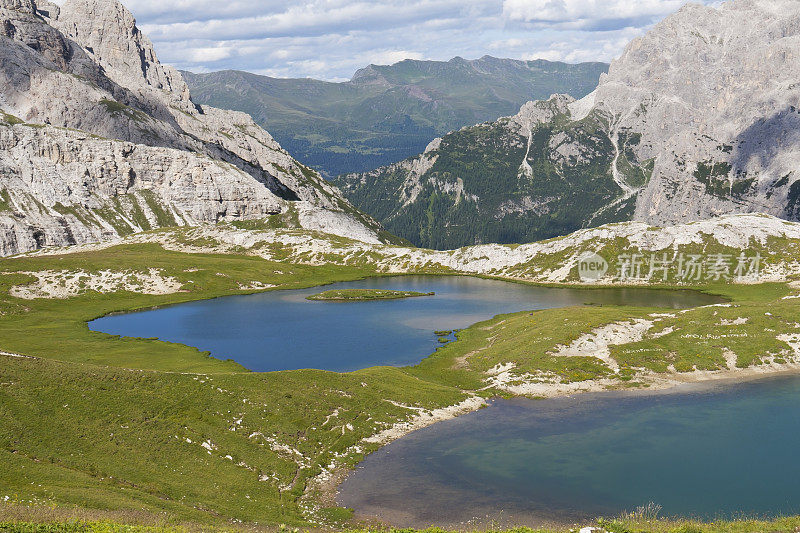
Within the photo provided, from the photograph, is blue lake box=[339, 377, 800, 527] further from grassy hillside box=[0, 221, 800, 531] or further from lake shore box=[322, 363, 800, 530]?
grassy hillside box=[0, 221, 800, 531]

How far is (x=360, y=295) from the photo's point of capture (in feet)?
561

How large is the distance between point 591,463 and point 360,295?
121244 millimetres

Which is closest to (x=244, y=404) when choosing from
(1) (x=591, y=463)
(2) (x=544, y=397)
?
(1) (x=591, y=463)

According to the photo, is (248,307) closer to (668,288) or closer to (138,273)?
(138,273)

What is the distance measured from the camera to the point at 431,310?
148 metres

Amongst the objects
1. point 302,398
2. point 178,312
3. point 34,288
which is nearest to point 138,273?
point 34,288

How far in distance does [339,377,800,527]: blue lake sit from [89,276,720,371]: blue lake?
37366 mm

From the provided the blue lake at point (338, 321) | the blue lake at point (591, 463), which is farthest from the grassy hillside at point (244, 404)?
the blue lake at point (338, 321)

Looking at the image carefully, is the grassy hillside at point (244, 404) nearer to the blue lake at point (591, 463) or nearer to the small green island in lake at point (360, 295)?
the blue lake at point (591, 463)

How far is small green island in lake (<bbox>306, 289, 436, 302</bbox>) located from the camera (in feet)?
555

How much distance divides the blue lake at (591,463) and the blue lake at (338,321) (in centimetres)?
3737

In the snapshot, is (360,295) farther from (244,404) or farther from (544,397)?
(244,404)

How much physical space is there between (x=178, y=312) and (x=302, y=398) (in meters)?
100

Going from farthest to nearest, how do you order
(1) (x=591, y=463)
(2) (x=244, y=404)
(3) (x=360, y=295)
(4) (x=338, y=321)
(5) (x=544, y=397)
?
(3) (x=360, y=295) < (4) (x=338, y=321) < (5) (x=544, y=397) < (2) (x=244, y=404) < (1) (x=591, y=463)
